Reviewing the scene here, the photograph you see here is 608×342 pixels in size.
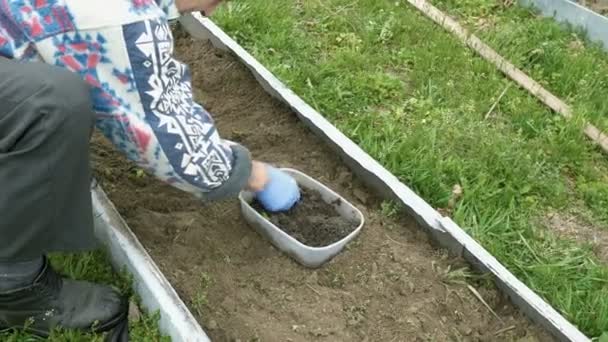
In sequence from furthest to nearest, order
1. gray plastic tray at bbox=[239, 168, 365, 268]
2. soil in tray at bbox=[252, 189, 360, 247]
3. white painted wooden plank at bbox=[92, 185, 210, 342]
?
soil in tray at bbox=[252, 189, 360, 247] → gray plastic tray at bbox=[239, 168, 365, 268] → white painted wooden plank at bbox=[92, 185, 210, 342]

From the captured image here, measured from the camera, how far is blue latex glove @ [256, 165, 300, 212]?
2.48 metres

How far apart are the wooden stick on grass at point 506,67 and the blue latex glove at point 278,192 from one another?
1360 mm

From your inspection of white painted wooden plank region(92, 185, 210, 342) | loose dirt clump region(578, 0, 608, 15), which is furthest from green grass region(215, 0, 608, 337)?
white painted wooden plank region(92, 185, 210, 342)

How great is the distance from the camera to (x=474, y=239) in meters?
2.64

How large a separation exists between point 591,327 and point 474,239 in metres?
0.46

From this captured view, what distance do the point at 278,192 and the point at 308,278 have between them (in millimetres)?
283

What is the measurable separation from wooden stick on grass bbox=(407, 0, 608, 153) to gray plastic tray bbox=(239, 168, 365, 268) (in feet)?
3.89

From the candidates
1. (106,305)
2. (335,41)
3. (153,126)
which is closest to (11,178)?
(153,126)

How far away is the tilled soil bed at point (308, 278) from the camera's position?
2334 mm

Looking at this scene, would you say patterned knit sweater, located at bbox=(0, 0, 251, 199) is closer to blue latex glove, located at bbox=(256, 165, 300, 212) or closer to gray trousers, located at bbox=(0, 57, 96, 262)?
gray trousers, located at bbox=(0, 57, 96, 262)

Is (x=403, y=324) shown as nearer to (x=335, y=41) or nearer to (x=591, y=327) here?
(x=591, y=327)

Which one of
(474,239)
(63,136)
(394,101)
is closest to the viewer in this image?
(63,136)

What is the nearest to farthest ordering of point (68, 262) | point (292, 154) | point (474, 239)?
point (68, 262) → point (474, 239) → point (292, 154)

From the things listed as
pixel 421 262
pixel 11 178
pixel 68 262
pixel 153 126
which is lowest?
pixel 68 262
